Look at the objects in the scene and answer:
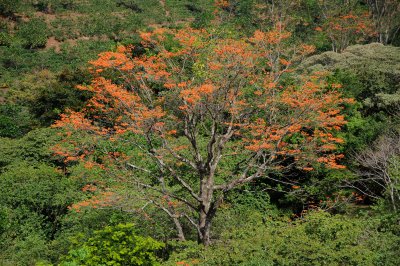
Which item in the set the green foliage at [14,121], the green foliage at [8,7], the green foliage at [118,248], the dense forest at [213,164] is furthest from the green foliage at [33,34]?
the green foliage at [118,248]

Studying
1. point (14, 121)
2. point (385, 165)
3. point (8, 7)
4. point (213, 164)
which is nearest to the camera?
point (213, 164)

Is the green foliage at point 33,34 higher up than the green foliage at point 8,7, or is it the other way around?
the green foliage at point 8,7

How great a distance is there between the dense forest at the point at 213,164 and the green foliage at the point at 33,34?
2614cm

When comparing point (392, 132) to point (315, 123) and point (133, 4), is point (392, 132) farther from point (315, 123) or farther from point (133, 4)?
point (133, 4)

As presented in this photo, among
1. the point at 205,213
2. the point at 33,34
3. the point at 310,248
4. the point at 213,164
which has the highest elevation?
the point at 310,248

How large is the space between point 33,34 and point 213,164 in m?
51.3

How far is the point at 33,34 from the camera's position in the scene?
53438 mm

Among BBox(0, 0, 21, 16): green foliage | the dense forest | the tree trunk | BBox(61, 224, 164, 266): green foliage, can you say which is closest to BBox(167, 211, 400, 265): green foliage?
the dense forest

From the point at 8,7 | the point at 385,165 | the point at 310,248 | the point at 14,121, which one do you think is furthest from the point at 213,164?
the point at 8,7

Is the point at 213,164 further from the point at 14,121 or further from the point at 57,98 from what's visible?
the point at 14,121

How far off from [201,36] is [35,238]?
1038 centimetres

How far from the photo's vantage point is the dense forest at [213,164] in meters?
8.74

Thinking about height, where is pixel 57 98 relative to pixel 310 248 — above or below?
below

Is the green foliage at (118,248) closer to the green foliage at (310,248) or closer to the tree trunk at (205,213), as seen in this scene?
the green foliage at (310,248)
